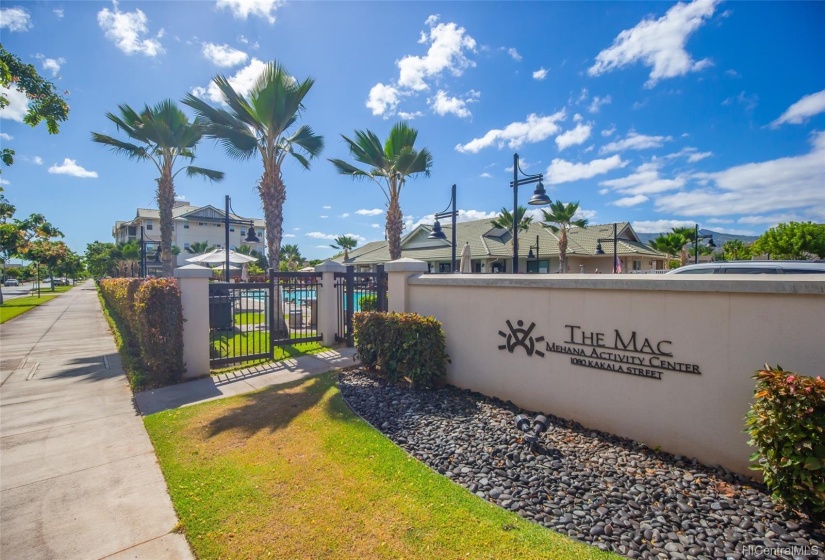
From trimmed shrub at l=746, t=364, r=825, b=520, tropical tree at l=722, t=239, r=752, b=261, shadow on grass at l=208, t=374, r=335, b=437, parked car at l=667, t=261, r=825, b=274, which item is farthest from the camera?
tropical tree at l=722, t=239, r=752, b=261

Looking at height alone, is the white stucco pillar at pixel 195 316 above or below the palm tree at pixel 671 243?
below

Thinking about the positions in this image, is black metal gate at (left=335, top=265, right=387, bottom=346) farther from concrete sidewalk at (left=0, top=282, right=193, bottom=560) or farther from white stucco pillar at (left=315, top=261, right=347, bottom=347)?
concrete sidewalk at (left=0, top=282, right=193, bottom=560)

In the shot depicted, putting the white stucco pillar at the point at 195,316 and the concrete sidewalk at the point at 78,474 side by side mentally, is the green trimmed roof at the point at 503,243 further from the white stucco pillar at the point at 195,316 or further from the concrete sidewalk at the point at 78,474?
the concrete sidewalk at the point at 78,474

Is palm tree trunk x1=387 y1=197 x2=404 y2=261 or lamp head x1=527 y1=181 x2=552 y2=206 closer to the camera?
lamp head x1=527 y1=181 x2=552 y2=206

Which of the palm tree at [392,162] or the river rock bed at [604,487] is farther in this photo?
the palm tree at [392,162]

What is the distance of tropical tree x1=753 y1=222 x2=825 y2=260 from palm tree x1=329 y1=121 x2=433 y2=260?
30775mm

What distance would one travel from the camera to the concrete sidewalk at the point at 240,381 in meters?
6.22

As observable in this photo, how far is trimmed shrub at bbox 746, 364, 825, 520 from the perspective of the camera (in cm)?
275

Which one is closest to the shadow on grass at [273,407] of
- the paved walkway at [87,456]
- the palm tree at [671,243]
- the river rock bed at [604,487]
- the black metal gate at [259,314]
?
the paved walkway at [87,456]

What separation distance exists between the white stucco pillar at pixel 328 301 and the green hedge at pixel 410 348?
354 centimetres

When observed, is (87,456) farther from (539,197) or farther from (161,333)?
(539,197)

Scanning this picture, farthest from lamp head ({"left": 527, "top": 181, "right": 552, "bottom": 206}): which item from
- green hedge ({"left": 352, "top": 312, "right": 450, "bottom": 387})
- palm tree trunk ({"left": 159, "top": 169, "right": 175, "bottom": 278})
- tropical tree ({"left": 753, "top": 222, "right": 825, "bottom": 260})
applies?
tropical tree ({"left": 753, "top": 222, "right": 825, "bottom": 260})

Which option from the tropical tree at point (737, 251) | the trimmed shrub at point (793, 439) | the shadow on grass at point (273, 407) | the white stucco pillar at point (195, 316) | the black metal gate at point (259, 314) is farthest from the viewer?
the tropical tree at point (737, 251)

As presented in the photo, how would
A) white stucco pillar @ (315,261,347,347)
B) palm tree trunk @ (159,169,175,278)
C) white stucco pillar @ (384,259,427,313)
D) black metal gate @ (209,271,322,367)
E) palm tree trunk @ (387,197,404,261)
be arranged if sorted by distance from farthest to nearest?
A: palm tree trunk @ (387,197,404,261) < palm tree trunk @ (159,169,175,278) < white stucco pillar @ (315,261,347,347) < black metal gate @ (209,271,322,367) < white stucco pillar @ (384,259,427,313)
